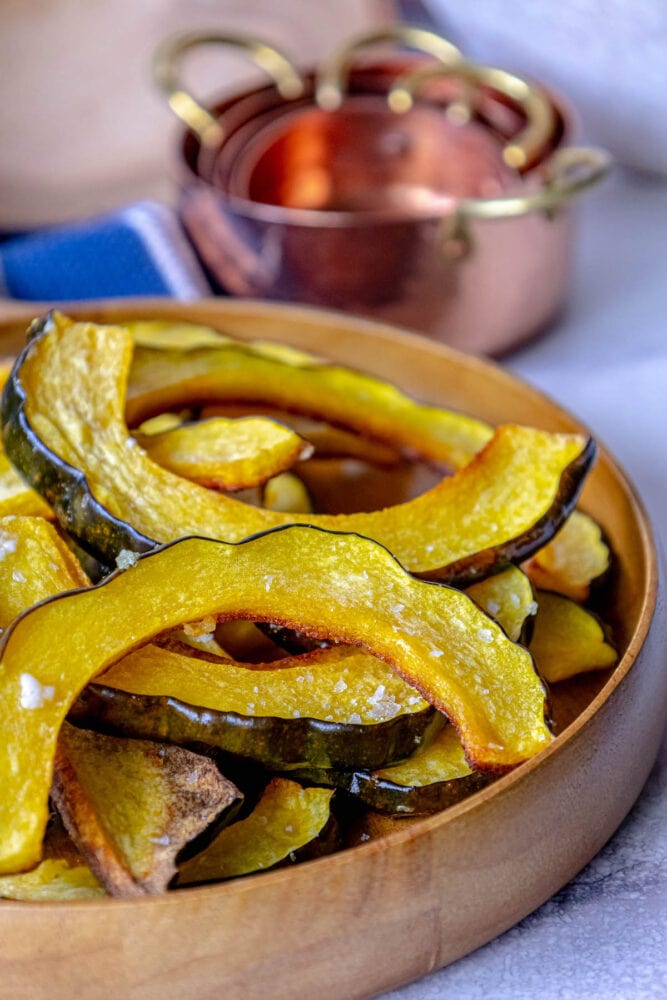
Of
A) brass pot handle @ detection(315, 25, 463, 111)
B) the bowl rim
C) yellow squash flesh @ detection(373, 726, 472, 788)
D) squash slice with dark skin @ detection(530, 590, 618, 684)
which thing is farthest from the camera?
brass pot handle @ detection(315, 25, 463, 111)

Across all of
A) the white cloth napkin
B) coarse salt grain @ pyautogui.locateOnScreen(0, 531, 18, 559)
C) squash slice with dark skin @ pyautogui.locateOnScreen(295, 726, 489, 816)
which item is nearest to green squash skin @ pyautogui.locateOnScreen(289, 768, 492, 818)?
squash slice with dark skin @ pyautogui.locateOnScreen(295, 726, 489, 816)

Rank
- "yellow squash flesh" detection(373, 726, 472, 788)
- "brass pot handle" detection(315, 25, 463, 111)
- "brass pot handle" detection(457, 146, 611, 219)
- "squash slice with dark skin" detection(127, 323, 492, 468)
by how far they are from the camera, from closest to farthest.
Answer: "yellow squash flesh" detection(373, 726, 472, 788)
"squash slice with dark skin" detection(127, 323, 492, 468)
"brass pot handle" detection(457, 146, 611, 219)
"brass pot handle" detection(315, 25, 463, 111)

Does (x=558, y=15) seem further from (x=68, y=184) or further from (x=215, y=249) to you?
(x=68, y=184)

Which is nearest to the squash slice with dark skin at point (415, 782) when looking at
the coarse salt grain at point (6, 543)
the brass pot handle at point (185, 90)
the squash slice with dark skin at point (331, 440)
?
the coarse salt grain at point (6, 543)

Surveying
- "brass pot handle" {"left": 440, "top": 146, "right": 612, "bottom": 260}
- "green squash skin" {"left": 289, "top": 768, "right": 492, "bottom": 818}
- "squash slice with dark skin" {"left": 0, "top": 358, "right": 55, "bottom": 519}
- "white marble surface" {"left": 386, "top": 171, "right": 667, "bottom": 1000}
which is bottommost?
"white marble surface" {"left": 386, "top": 171, "right": 667, "bottom": 1000}

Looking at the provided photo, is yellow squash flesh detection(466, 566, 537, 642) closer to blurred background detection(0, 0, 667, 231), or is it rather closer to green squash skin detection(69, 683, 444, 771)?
green squash skin detection(69, 683, 444, 771)

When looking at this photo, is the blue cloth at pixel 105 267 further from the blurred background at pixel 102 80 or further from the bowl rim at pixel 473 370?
the blurred background at pixel 102 80

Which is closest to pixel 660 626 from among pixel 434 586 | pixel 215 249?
pixel 434 586
